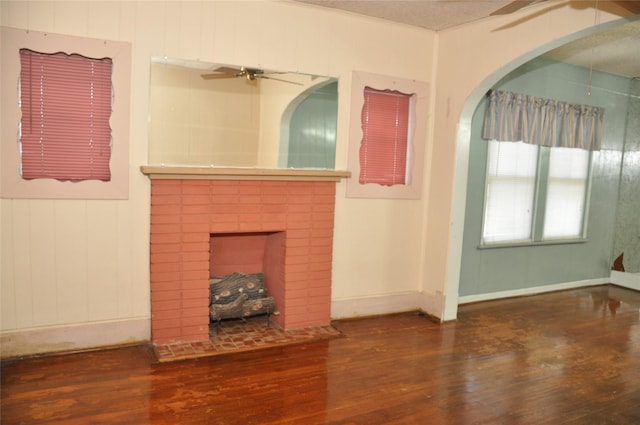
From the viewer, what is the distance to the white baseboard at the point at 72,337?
3.38 m

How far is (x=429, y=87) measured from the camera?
479 centimetres

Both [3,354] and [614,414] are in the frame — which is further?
[3,354]

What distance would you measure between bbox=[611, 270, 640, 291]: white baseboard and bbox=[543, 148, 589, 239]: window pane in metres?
0.85

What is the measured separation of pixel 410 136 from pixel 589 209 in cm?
323

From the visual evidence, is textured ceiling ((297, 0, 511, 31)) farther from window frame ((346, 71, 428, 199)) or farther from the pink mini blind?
the pink mini blind

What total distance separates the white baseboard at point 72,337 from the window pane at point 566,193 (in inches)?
191

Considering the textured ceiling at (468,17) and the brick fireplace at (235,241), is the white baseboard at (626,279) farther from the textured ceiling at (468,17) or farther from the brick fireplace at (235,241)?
the brick fireplace at (235,241)

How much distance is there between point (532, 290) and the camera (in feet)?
19.5

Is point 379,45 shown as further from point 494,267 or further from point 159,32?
point 494,267

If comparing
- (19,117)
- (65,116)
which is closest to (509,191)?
(65,116)

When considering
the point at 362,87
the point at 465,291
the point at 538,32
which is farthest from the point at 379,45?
the point at 465,291

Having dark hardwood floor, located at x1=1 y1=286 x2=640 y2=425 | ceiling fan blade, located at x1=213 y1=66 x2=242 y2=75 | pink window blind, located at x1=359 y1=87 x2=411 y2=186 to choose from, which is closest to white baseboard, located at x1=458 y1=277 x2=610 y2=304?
dark hardwood floor, located at x1=1 y1=286 x2=640 y2=425

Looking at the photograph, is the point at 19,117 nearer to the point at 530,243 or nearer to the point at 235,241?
the point at 235,241

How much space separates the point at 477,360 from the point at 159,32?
3504mm
